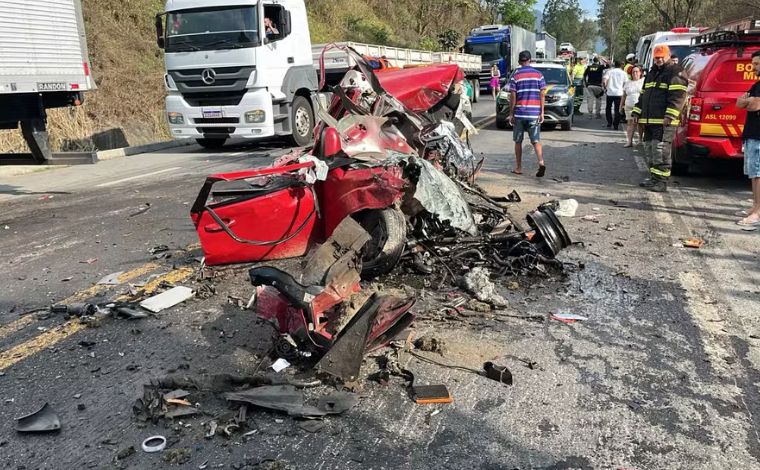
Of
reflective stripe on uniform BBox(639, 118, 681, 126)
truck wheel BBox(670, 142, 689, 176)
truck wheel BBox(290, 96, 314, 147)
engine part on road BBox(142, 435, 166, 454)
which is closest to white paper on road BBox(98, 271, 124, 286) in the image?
engine part on road BBox(142, 435, 166, 454)

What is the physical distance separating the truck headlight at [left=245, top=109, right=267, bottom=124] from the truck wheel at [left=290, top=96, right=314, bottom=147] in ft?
3.54

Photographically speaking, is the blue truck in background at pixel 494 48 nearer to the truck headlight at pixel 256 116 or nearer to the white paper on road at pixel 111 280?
the truck headlight at pixel 256 116

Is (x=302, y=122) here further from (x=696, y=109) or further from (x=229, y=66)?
(x=696, y=109)

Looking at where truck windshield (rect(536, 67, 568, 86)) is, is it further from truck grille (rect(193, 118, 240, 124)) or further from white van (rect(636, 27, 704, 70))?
truck grille (rect(193, 118, 240, 124))

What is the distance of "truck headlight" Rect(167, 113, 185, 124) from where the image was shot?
12.7 meters

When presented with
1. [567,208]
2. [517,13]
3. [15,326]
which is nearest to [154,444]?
[15,326]

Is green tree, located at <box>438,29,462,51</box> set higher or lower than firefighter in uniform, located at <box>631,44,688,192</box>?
higher

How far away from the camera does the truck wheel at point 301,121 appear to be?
13.3 metres

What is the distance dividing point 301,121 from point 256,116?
1749mm

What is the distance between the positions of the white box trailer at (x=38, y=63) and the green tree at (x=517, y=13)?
54404 millimetres

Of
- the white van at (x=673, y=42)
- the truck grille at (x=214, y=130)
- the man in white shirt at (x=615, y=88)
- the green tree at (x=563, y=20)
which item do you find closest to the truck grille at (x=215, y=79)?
the truck grille at (x=214, y=130)

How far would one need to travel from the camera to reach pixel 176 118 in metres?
12.7

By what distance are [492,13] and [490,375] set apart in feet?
209

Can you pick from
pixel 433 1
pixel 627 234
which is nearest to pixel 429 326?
pixel 627 234
